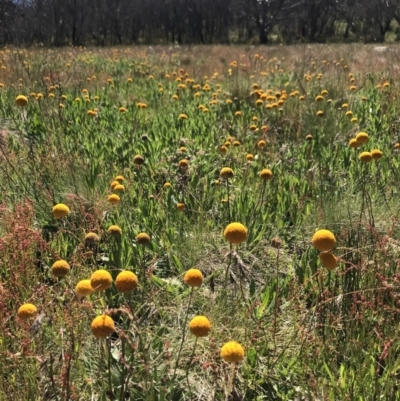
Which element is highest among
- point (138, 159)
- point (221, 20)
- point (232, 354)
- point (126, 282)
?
point (221, 20)

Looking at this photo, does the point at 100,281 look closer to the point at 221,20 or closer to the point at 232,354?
the point at 232,354

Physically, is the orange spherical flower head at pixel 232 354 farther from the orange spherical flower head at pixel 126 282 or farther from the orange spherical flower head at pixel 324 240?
the orange spherical flower head at pixel 324 240

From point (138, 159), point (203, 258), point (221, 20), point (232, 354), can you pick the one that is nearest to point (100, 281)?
point (232, 354)

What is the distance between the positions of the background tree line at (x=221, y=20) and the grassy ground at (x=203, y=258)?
42.1m

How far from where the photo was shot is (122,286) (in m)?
1.43

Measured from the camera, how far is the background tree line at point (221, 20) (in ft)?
151

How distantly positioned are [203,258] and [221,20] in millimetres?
56391

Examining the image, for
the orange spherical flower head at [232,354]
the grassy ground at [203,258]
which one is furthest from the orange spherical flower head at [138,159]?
the orange spherical flower head at [232,354]

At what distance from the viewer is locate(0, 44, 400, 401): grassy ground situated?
5.81ft

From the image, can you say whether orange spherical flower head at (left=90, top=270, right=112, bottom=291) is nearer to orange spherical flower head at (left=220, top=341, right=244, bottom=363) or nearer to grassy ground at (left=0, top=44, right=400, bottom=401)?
grassy ground at (left=0, top=44, right=400, bottom=401)

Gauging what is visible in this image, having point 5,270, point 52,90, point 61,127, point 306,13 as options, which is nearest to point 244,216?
point 5,270

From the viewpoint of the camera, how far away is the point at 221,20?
54.2 meters

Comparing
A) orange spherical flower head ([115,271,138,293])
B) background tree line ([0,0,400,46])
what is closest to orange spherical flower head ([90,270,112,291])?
orange spherical flower head ([115,271,138,293])

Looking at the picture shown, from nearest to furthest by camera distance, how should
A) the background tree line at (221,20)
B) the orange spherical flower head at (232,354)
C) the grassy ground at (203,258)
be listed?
the orange spherical flower head at (232,354), the grassy ground at (203,258), the background tree line at (221,20)
